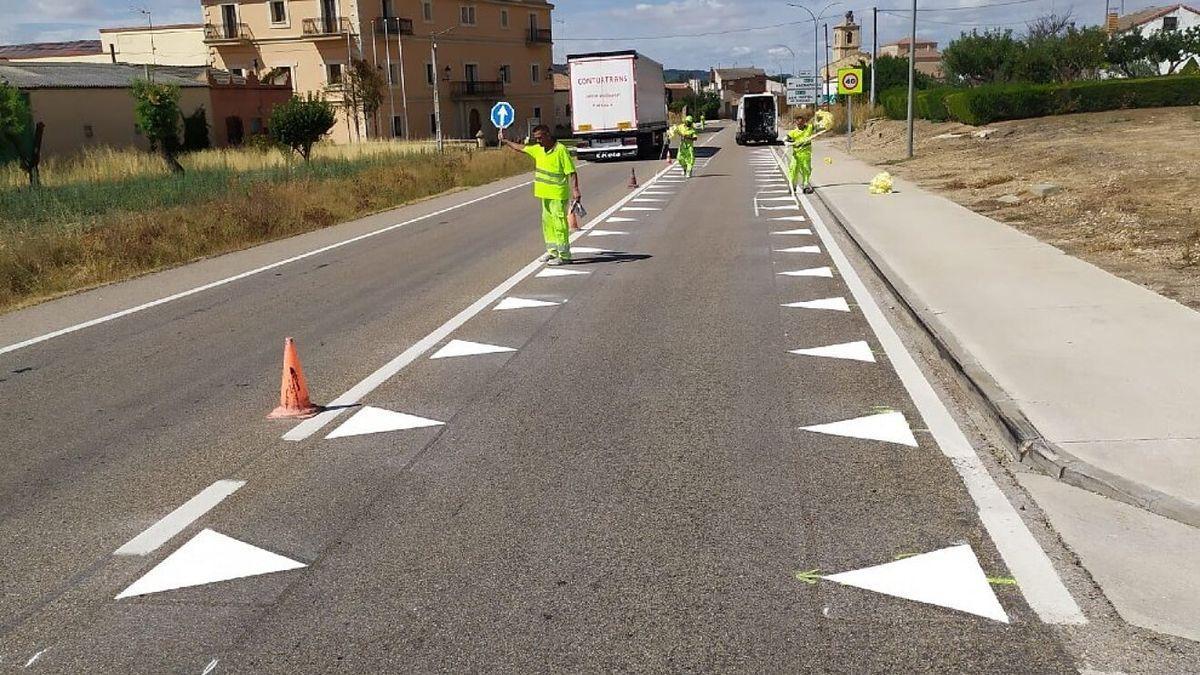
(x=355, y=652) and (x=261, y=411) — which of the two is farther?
(x=261, y=411)

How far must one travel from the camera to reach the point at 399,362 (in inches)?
340

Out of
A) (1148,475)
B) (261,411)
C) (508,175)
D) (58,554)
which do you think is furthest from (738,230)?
(508,175)

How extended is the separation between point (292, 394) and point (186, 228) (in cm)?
1139

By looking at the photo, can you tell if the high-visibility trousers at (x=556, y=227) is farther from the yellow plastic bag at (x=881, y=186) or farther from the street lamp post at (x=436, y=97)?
the street lamp post at (x=436, y=97)

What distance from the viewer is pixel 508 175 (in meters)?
38.0

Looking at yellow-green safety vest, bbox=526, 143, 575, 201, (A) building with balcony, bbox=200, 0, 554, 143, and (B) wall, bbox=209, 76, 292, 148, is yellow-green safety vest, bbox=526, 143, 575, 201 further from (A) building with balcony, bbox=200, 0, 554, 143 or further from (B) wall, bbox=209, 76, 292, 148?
(A) building with balcony, bbox=200, 0, 554, 143


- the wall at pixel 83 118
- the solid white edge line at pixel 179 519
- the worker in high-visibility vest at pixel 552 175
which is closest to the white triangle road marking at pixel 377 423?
the solid white edge line at pixel 179 519

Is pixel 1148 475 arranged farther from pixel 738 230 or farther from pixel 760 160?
pixel 760 160

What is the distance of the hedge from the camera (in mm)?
44812

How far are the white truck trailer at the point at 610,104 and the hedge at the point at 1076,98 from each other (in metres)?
13.8

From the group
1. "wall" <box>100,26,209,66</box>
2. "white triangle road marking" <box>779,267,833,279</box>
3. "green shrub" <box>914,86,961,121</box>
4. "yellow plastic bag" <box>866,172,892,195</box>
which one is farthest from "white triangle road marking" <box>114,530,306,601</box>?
"wall" <box>100,26,209,66</box>

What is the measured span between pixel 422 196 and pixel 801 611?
2625 cm

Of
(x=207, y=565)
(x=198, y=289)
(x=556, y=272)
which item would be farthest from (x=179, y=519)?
(x=198, y=289)

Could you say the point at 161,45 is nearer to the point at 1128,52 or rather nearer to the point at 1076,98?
the point at 1076,98
